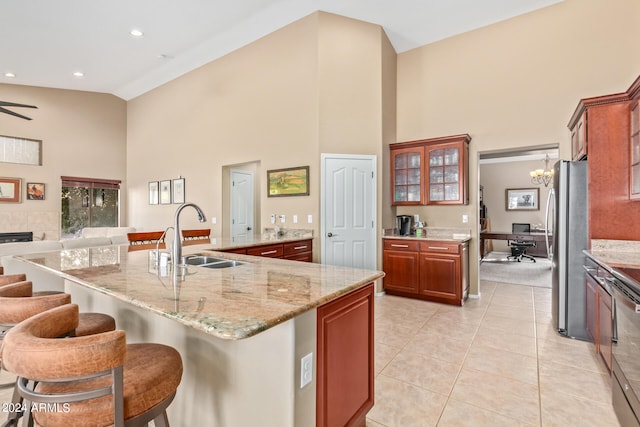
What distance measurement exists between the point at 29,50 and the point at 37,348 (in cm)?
711

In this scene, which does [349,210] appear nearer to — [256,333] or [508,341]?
[508,341]

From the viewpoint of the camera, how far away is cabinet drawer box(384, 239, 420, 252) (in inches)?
176

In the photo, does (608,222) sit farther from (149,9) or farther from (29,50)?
(29,50)

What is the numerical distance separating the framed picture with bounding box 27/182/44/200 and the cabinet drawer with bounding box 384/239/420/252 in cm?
757

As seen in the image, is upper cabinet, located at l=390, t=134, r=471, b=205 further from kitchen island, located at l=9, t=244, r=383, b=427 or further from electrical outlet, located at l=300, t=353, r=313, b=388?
electrical outlet, located at l=300, t=353, r=313, b=388

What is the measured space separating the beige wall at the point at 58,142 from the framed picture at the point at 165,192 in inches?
69.0

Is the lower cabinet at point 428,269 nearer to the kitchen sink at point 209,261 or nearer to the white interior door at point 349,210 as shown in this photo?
the white interior door at point 349,210

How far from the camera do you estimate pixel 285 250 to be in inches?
167

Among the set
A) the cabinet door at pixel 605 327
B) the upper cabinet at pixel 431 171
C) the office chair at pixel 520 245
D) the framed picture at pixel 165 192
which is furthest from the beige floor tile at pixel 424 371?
the office chair at pixel 520 245

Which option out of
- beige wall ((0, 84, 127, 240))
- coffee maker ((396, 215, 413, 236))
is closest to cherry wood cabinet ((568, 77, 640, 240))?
coffee maker ((396, 215, 413, 236))

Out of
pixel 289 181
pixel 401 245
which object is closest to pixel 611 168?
pixel 401 245

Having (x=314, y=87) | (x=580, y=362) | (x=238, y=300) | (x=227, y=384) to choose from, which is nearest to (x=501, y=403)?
(x=580, y=362)

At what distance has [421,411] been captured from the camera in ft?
6.57

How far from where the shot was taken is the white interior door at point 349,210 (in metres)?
4.70
